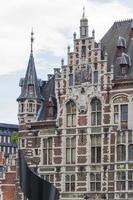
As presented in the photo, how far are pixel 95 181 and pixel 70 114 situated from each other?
6.20 metres

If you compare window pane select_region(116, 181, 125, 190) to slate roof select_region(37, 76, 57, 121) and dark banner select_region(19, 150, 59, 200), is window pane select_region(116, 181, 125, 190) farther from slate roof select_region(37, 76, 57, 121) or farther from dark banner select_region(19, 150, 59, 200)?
dark banner select_region(19, 150, 59, 200)

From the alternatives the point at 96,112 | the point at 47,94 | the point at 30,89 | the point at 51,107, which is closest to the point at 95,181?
the point at 96,112

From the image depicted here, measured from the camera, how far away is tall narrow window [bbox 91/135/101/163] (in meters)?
49.4

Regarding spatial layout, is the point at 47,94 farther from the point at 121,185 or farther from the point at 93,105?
the point at 121,185

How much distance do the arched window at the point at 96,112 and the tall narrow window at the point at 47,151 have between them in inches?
189

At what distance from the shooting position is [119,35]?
53000mm

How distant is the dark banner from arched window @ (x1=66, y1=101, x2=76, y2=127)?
37141 millimetres

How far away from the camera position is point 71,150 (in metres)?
51.1

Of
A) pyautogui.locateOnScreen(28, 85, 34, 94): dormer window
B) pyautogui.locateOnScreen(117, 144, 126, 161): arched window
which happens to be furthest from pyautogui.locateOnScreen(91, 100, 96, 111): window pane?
pyautogui.locateOnScreen(28, 85, 34, 94): dormer window

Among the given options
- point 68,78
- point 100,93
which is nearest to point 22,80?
point 68,78

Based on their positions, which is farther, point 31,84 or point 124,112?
point 31,84

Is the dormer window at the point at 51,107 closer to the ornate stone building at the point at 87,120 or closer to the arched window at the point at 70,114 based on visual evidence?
the ornate stone building at the point at 87,120

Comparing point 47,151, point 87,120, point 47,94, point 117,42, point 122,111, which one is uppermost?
point 117,42

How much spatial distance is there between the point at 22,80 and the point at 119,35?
33.7 ft
